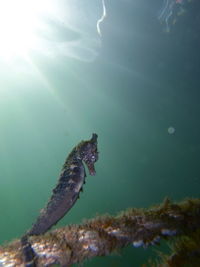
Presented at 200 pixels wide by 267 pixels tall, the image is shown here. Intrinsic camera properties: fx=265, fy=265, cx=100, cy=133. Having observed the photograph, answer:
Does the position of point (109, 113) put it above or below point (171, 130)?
above

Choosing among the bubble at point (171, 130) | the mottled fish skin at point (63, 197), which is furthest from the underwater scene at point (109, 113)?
the bubble at point (171, 130)

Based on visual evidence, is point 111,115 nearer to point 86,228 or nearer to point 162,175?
point 162,175

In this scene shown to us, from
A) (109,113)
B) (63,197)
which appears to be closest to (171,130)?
(109,113)

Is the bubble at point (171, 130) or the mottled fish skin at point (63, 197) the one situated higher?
the bubble at point (171, 130)

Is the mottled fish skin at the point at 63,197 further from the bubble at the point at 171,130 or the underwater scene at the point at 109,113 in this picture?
the bubble at the point at 171,130

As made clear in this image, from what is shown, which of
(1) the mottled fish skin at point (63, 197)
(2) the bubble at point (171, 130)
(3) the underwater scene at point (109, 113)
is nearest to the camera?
(3) the underwater scene at point (109, 113)

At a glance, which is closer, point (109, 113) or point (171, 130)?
point (171, 130)

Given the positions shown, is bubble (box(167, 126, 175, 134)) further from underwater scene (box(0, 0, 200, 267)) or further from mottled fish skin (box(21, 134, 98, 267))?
mottled fish skin (box(21, 134, 98, 267))

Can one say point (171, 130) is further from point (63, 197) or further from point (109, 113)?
point (63, 197)

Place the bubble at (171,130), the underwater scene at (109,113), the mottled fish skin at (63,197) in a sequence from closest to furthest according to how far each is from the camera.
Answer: the underwater scene at (109,113) → the mottled fish skin at (63,197) → the bubble at (171,130)
